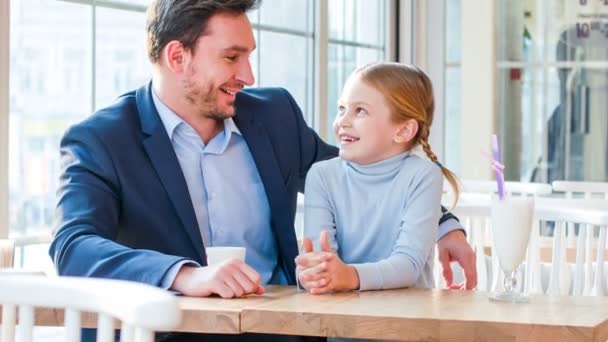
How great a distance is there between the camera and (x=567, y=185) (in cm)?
395

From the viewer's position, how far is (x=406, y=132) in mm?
2070

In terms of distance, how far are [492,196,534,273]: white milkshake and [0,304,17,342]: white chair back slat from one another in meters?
0.81

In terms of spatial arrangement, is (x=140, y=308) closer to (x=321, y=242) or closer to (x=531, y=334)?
(x=531, y=334)

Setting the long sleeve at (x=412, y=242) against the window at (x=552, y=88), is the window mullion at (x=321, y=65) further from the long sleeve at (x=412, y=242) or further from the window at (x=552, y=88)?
the long sleeve at (x=412, y=242)

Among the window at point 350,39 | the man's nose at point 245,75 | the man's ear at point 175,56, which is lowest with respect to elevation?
the man's nose at point 245,75

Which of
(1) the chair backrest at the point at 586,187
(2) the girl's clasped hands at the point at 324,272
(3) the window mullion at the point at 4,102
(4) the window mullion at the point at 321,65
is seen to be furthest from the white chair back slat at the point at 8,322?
(4) the window mullion at the point at 321,65

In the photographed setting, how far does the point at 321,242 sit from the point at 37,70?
44.4 inches

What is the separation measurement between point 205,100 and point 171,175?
0.18 metres

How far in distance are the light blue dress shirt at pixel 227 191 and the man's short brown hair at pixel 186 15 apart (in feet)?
0.37

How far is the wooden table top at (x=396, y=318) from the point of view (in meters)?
1.55

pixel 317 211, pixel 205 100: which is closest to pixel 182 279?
pixel 317 211

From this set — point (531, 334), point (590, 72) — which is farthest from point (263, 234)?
point (590, 72)

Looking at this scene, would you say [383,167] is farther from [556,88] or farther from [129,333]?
[556,88]

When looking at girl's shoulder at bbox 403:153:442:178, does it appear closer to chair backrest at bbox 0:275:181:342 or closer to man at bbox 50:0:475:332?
man at bbox 50:0:475:332
